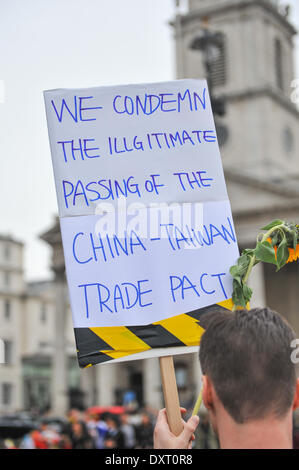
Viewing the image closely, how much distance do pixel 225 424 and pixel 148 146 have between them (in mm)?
1511

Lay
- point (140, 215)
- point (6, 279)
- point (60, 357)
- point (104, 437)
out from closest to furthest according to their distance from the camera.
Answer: point (140, 215), point (104, 437), point (60, 357), point (6, 279)

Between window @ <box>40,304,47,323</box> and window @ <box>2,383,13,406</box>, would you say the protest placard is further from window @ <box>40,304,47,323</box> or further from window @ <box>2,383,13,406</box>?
window @ <box>40,304,47,323</box>

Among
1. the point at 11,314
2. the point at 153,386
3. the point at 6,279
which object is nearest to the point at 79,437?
the point at 153,386

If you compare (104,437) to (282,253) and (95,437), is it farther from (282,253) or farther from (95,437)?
(282,253)

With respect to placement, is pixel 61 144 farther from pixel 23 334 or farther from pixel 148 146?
pixel 23 334

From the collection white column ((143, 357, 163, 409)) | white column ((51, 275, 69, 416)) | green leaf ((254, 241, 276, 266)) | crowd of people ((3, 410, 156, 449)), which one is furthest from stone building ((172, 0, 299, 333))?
green leaf ((254, 241, 276, 266))

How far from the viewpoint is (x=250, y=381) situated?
6.67 feet

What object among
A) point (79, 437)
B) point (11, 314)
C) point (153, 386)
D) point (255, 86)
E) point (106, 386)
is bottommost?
point (79, 437)

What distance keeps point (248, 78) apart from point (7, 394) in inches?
1468

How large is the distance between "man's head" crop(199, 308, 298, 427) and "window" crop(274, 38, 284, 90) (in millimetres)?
47366

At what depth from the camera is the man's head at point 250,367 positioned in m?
2.03

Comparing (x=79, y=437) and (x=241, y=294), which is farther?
(x=79, y=437)

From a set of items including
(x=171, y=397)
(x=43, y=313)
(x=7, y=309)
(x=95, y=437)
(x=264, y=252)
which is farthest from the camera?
(x=43, y=313)

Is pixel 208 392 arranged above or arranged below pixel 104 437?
above
